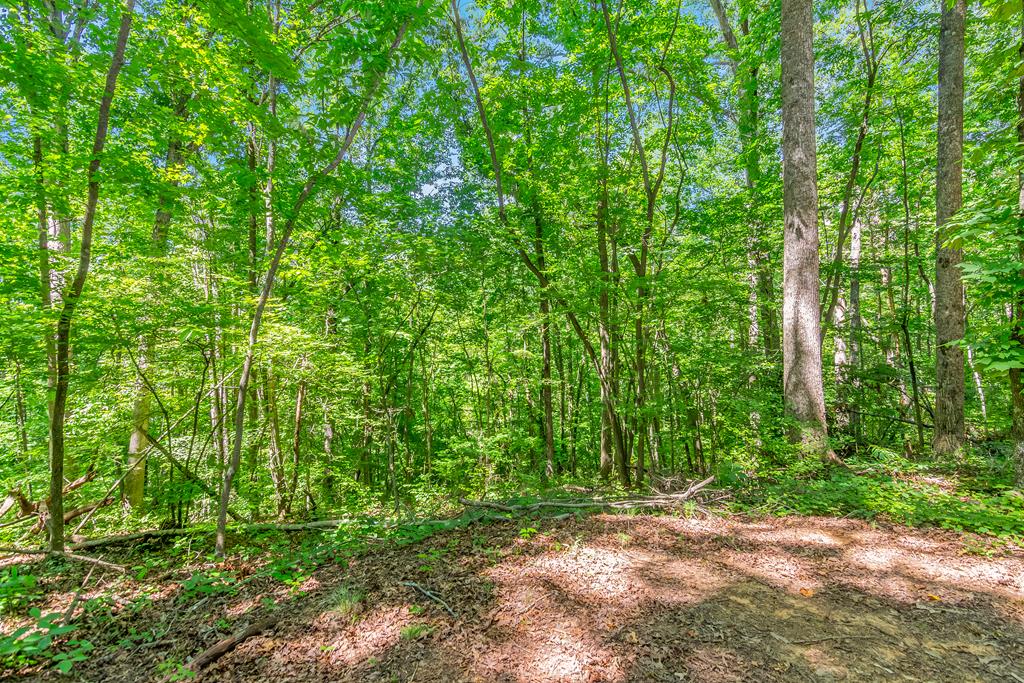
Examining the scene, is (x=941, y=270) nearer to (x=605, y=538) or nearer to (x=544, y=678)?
(x=605, y=538)

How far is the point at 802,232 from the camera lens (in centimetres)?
536

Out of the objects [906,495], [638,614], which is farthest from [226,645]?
[906,495]

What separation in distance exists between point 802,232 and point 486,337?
714 cm

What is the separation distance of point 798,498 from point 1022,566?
61.2 inches

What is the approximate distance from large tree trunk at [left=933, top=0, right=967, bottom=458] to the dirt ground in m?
3.29

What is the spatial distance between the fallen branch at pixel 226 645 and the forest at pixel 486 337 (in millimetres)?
25

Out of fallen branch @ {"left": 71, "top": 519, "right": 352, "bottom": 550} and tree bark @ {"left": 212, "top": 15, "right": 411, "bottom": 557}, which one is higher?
tree bark @ {"left": 212, "top": 15, "right": 411, "bottom": 557}

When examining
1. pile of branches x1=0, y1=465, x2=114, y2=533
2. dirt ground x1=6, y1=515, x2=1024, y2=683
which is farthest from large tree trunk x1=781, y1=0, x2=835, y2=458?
pile of branches x1=0, y1=465, x2=114, y2=533

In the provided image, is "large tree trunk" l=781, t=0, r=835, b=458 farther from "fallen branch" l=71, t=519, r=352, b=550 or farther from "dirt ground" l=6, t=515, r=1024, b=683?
"fallen branch" l=71, t=519, r=352, b=550

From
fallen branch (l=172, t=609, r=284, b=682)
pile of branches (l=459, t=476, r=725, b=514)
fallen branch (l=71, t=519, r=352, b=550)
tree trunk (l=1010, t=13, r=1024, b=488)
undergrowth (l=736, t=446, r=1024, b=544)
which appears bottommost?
fallen branch (l=71, t=519, r=352, b=550)

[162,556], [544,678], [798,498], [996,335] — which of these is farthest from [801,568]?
[162,556]

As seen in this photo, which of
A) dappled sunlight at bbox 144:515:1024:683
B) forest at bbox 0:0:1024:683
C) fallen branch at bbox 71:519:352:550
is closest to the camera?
dappled sunlight at bbox 144:515:1024:683

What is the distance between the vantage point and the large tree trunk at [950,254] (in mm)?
5477

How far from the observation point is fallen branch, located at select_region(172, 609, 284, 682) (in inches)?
92.2
